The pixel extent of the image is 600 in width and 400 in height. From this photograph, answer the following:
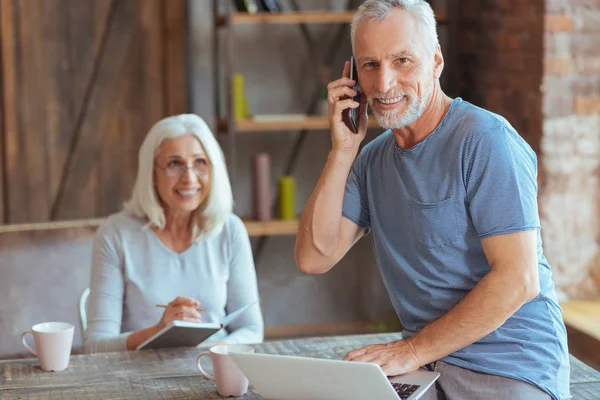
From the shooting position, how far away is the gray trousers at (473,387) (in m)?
1.87

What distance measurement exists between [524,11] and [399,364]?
7.83 feet

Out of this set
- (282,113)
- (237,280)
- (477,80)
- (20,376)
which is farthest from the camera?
(282,113)

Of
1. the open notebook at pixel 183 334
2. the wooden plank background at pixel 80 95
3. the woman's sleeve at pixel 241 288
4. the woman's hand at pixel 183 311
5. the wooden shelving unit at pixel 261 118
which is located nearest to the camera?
the open notebook at pixel 183 334

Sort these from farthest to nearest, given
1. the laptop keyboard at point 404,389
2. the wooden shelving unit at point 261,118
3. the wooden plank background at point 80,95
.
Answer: the wooden plank background at point 80,95 → the wooden shelving unit at point 261,118 → the laptop keyboard at point 404,389

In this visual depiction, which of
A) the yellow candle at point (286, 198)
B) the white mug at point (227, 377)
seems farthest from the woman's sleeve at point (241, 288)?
the yellow candle at point (286, 198)

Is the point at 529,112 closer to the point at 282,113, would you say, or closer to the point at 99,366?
the point at 282,113

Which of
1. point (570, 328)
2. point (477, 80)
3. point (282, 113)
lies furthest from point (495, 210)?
point (282, 113)

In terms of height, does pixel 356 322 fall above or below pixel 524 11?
below

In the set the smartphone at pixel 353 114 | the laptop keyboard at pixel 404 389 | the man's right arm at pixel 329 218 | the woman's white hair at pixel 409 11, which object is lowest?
the laptop keyboard at pixel 404 389

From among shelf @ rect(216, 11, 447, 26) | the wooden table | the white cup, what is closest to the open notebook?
the wooden table

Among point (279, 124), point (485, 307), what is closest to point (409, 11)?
point (485, 307)

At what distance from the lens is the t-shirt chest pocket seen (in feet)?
6.35

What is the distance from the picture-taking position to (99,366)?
223 centimetres

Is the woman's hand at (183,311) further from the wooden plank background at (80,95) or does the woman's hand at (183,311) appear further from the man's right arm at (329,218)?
the wooden plank background at (80,95)
